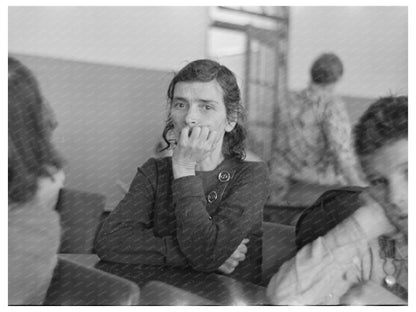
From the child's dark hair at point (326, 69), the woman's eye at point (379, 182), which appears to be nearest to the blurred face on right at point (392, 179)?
the woman's eye at point (379, 182)

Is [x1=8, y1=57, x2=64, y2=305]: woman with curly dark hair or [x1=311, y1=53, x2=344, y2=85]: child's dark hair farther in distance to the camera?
[x1=311, y1=53, x2=344, y2=85]: child's dark hair

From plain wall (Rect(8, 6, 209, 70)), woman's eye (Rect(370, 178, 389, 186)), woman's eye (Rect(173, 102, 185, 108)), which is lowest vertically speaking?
woman's eye (Rect(370, 178, 389, 186))

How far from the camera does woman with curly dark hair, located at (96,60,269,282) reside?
82cm

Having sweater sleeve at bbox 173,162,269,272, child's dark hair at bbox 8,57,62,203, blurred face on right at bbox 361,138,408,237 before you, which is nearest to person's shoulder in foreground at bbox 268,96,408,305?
blurred face on right at bbox 361,138,408,237

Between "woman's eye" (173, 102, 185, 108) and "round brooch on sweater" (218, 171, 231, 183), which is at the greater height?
"woman's eye" (173, 102, 185, 108)

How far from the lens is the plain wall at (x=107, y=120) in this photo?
2.96 ft

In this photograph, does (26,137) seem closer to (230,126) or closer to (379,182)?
(230,126)

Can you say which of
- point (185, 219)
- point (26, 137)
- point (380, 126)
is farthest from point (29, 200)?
point (380, 126)

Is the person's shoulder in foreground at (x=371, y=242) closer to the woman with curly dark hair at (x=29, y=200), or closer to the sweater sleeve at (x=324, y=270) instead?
the sweater sleeve at (x=324, y=270)

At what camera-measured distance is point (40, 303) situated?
0.84 m

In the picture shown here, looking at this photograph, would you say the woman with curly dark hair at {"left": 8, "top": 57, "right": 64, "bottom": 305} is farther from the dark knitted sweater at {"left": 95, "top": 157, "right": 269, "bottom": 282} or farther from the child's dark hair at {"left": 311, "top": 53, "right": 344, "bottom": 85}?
the child's dark hair at {"left": 311, "top": 53, "right": 344, "bottom": 85}
